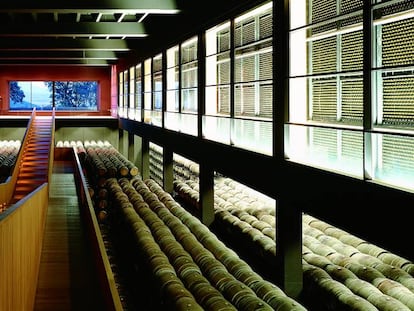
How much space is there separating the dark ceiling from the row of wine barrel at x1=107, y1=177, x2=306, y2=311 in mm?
3884

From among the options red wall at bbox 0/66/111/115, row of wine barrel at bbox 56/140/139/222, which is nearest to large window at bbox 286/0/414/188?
row of wine barrel at bbox 56/140/139/222

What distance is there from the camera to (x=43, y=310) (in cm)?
939

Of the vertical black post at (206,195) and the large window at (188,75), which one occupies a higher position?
the large window at (188,75)

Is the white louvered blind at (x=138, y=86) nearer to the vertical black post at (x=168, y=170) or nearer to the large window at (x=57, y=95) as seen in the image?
the vertical black post at (x=168, y=170)

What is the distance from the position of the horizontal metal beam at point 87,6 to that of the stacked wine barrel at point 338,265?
14.9ft

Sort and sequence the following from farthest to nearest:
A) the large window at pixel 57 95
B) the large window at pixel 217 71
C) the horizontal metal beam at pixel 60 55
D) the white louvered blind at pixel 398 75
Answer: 1. the large window at pixel 57 95
2. the horizontal metal beam at pixel 60 55
3. the large window at pixel 217 71
4. the white louvered blind at pixel 398 75

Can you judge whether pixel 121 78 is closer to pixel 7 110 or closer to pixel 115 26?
pixel 7 110

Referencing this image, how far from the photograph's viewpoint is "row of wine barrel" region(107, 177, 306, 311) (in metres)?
7.69

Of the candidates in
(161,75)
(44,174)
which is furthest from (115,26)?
(44,174)

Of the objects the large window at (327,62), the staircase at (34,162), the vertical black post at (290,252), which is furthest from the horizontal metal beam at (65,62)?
the large window at (327,62)

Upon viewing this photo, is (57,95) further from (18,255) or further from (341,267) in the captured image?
(18,255)

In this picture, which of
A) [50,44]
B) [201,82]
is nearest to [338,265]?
[201,82]

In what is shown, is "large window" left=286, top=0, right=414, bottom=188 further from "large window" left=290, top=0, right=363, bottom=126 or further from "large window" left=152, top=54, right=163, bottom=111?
"large window" left=152, top=54, right=163, bottom=111

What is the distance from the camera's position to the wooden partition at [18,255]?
6.36 m
